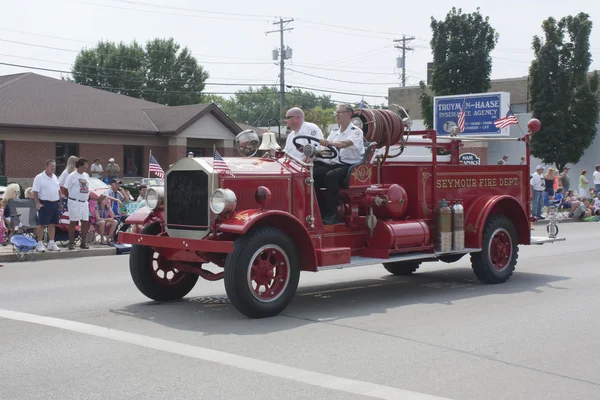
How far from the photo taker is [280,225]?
8.30 m

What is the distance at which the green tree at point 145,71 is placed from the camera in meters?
63.7

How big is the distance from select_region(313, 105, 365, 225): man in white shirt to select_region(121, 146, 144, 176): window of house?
94.5 feet

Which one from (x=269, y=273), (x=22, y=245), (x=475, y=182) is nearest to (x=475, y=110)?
(x=22, y=245)

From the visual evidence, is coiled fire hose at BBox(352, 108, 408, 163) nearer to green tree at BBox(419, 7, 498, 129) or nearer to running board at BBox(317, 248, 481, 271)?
running board at BBox(317, 248, 481, 271)

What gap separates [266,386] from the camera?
558 centimetres

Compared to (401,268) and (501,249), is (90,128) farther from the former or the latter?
(501,249)

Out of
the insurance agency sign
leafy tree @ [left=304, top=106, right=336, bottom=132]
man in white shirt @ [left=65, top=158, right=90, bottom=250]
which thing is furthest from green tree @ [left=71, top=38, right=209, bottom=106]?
man in white shirt @ [left=65, top=158, right=90, bottom=250]

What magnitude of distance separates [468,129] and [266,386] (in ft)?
103

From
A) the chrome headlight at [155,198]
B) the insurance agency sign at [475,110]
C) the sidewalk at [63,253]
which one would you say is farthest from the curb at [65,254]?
the insurance agency sign at [475,110]

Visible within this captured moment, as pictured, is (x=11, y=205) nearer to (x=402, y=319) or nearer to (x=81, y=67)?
(x=402, y=319)

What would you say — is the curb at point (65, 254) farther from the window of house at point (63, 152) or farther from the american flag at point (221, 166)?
the window of house at point (63, 152)

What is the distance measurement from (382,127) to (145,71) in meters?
58.8

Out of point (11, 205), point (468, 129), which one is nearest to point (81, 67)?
point (468, 129)

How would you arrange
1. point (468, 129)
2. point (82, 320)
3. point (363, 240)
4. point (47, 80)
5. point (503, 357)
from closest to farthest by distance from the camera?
point (503, 357), point (82, 320), point (363, 240), point (468, 129), point (47, 80)
